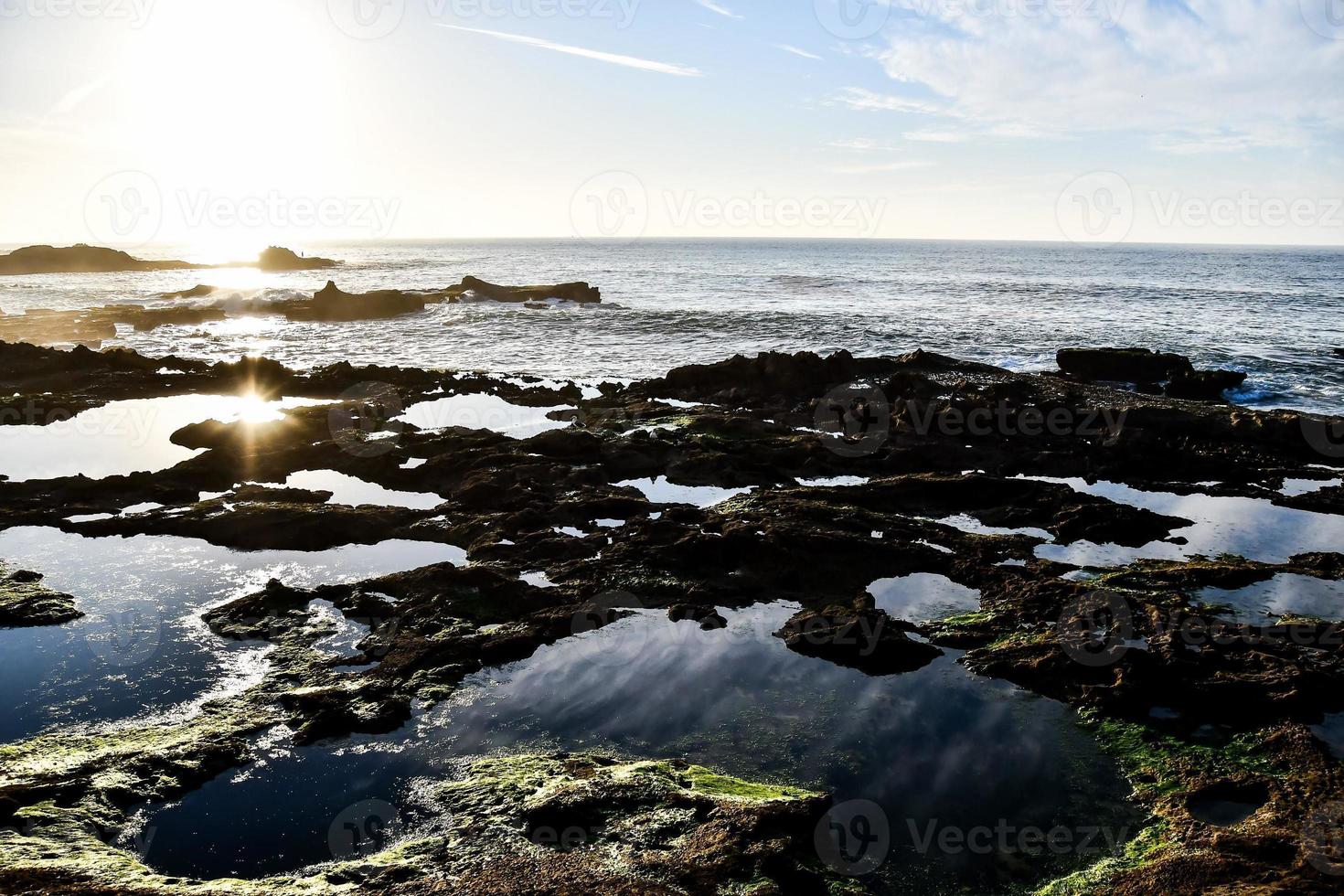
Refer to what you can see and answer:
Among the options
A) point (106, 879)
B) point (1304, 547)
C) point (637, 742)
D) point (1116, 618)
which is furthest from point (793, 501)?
point (106, 879)

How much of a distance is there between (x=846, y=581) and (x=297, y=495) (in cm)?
1146

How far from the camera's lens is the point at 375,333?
49.1 m

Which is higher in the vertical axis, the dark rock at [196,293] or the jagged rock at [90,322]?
the dark rock at [196,293]

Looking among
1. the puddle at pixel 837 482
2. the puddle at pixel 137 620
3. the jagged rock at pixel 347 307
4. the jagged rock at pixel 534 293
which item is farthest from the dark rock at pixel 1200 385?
the jagged rock at pixel 347 307

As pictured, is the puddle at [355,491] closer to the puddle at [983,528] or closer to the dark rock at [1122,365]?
the puddle at [983,528]

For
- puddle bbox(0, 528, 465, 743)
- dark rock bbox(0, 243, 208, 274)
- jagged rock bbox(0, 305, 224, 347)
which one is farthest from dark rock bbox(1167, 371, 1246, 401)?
dark rock bbox(0, 243, 208, 274)

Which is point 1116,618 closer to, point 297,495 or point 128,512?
point 297,495

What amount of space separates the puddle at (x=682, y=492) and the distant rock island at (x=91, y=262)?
5190 inches

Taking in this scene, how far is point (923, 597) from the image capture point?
12.7 meters

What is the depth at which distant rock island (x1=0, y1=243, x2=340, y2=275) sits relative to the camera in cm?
11950

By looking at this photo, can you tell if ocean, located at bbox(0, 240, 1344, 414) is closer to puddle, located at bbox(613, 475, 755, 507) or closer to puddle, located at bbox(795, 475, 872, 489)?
puddle, located at bbox(613, 475, 755, 507)

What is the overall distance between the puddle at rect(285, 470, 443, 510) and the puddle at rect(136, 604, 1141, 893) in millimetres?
7239

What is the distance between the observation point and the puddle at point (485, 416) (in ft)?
76.1

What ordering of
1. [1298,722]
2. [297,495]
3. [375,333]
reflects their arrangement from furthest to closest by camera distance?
[375,333] < [297,495] < [1298,722]
